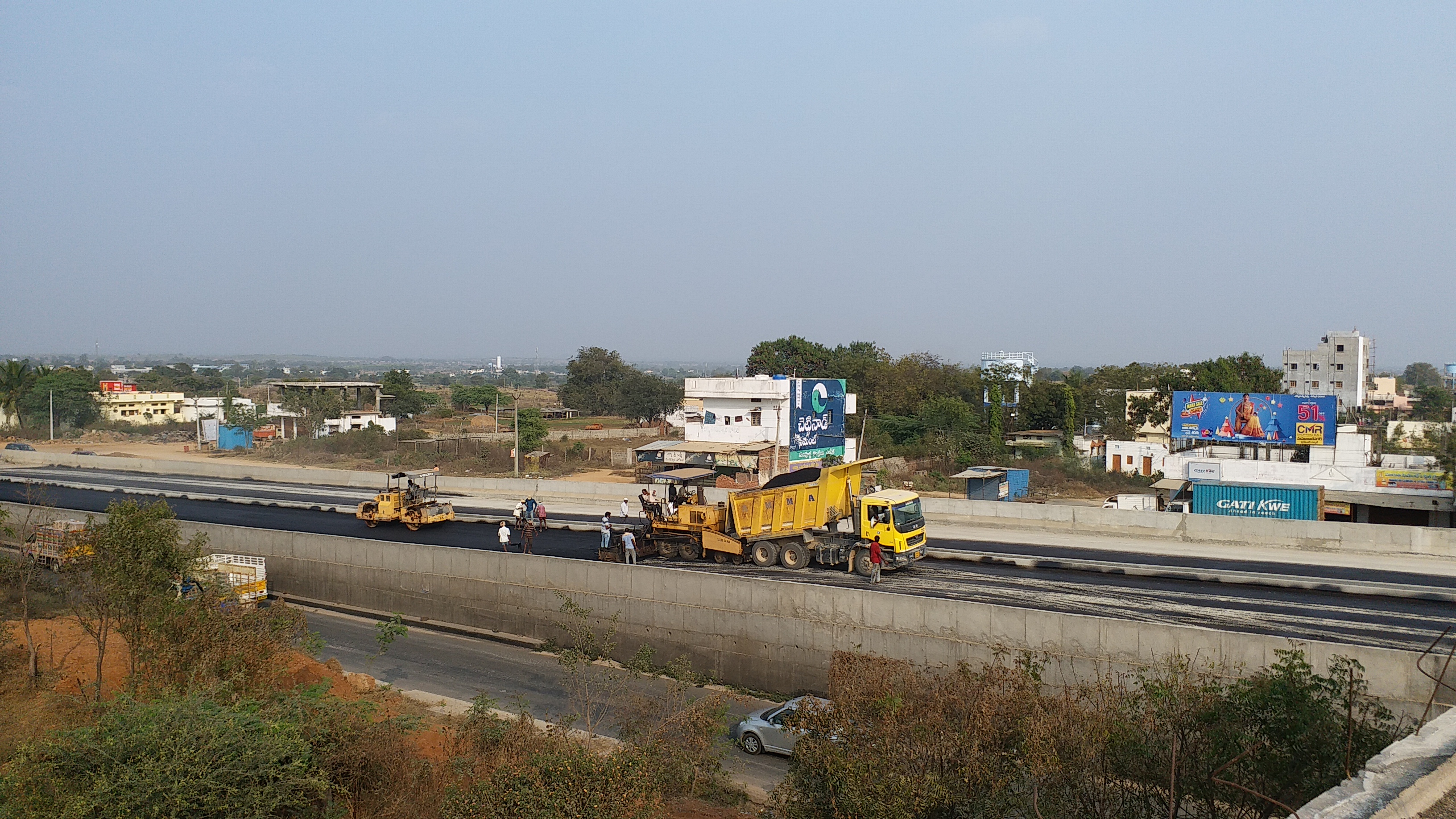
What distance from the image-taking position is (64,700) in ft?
52.8

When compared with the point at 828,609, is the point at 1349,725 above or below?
above

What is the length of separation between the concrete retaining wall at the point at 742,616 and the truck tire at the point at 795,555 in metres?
1.08

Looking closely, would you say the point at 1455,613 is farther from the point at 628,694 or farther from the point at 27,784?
the point at 27,784

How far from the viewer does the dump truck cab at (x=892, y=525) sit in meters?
24.4

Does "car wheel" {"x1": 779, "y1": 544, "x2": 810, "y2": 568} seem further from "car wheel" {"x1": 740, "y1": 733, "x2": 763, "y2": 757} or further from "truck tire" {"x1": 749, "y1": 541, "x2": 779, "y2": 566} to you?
"car wheel" {"x1": 740, "y1": 733, "x2": 763, "y2": 757}

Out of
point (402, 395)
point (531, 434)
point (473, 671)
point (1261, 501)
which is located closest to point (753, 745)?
point (473, 671)

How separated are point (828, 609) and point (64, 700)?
49.6ft

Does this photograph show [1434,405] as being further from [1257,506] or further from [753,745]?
[753,745]

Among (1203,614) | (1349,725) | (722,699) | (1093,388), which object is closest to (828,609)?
(722,699)

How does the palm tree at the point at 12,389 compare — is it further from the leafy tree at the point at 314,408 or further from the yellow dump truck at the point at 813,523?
the yellow dump truck at the point at 813,523

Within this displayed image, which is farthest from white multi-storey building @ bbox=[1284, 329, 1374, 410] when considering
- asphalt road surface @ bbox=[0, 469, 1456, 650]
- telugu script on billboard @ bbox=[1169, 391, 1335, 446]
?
asphalt road surface @ bbox=[0, 469, 1456, 650]

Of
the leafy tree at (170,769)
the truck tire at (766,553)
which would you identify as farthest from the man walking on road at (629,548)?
the leafy tree at (170,769)

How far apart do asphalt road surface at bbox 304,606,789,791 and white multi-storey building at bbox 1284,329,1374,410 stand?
3748 inches

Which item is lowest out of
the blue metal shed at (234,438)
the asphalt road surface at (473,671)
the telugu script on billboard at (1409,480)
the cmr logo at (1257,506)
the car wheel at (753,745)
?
the asphalt road surface at (473,671)
